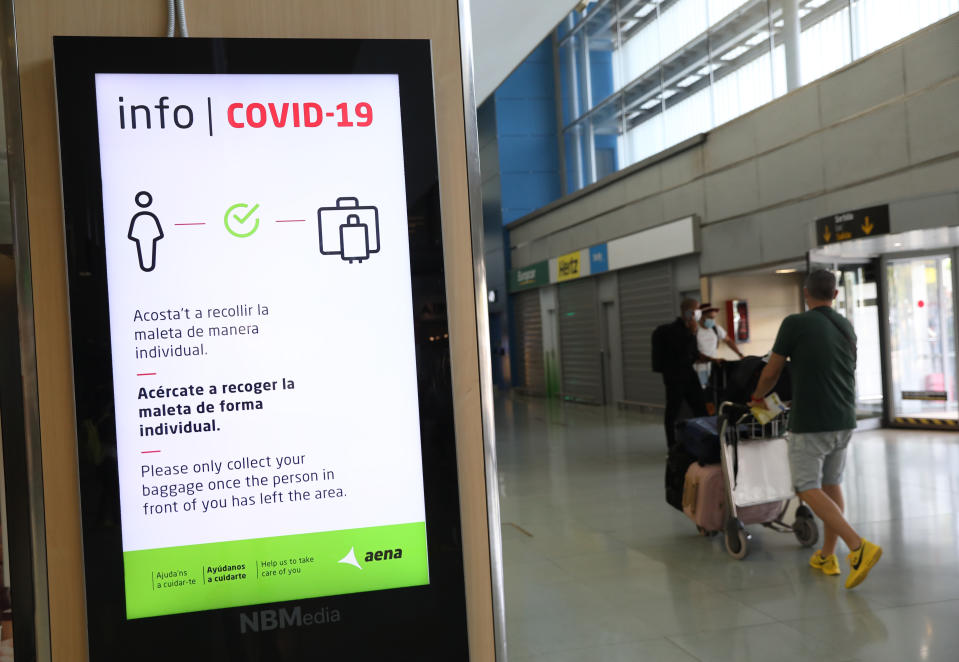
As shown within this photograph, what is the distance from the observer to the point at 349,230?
1.70 metres

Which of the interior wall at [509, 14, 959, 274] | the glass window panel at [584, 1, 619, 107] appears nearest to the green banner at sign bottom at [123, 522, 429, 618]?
the interior wall at [509, 14, 959, 274]

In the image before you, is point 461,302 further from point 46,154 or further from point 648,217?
point 648,217

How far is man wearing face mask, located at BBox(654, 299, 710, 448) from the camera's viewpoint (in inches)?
360

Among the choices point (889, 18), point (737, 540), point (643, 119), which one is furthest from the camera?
point (643, 119)

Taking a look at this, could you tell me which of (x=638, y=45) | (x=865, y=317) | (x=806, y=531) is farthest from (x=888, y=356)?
(x=638, y=45)

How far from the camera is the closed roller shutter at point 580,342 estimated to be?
18.8 m

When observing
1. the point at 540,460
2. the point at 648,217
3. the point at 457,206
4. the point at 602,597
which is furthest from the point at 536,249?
the point at 457,206

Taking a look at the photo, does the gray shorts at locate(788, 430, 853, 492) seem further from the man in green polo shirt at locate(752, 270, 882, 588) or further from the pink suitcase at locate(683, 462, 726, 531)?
the pink suitcase at locate(683, 462, 726, 531)

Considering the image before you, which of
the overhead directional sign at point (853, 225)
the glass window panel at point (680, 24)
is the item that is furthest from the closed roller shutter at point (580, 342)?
the overhead directional sign at point (853, 225)

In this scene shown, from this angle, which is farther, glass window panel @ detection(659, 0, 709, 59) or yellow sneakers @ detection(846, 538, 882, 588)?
glass window panel @ detection(659, 0, 709, 59)

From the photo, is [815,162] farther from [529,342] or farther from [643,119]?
[529,342]

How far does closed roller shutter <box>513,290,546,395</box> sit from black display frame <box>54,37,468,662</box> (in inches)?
820

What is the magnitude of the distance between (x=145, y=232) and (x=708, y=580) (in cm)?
437

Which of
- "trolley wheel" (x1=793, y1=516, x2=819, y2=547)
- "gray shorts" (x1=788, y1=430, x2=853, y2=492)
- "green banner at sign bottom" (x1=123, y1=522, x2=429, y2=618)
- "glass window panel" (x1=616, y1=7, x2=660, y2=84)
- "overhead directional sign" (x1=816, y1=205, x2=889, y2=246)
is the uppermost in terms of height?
"glass window panel" (x1=616, y1=7, x2=660, y2=84)
